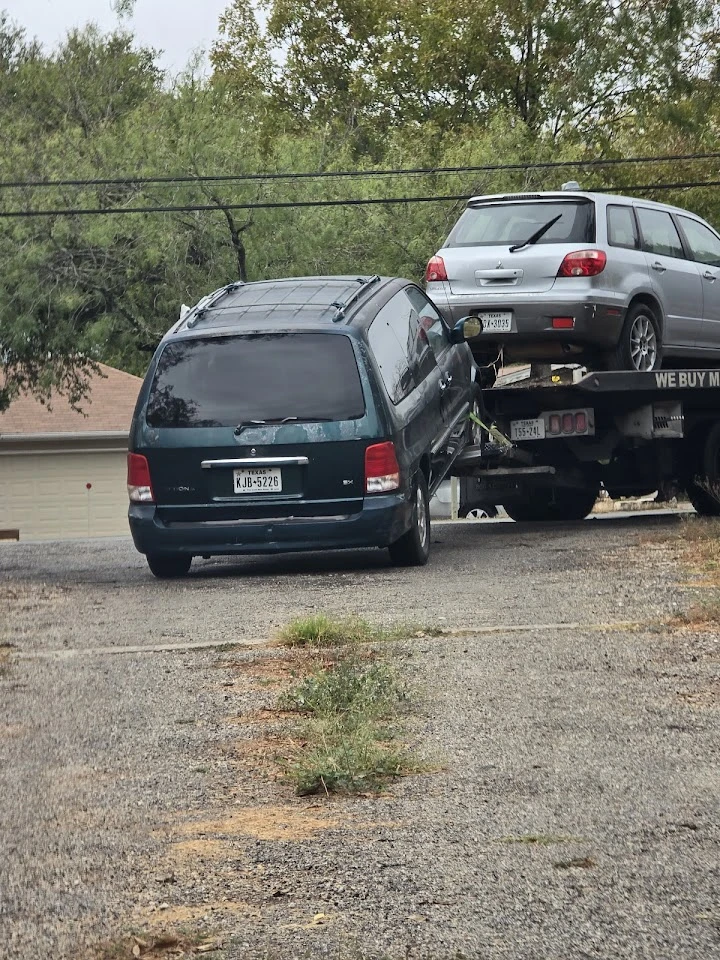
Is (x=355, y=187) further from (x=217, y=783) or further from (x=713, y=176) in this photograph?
(x=217, y=783)

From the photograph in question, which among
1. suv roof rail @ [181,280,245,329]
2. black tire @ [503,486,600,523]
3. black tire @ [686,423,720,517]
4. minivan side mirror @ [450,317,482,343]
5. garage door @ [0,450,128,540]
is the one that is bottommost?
garage door @ [0,450,128,540]

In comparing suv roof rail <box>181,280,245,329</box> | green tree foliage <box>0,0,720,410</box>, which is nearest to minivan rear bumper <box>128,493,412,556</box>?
suv roof rail <box>181,280,245,329</box>

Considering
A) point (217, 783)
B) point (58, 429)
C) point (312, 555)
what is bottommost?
point (58, 429)

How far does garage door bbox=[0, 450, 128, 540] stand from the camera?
120ft

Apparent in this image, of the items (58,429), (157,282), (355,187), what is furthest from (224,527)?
(58,429)

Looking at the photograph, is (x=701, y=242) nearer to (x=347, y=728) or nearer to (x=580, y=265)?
(x=580, y=265)

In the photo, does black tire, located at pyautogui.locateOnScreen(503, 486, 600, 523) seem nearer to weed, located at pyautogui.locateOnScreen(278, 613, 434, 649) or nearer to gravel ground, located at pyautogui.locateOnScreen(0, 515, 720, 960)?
gravel ground, located at pyautogui.locateOnScreen(0, 515, 720, 960)

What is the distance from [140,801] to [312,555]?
27.2 ft

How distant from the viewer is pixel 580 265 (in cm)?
1277

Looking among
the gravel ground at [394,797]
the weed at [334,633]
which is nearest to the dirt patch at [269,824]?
the gravel ground at [394,797]

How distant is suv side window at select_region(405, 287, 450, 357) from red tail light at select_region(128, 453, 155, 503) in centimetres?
248

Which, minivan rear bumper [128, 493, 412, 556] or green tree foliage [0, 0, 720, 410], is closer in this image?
minivan rear bumper [128, 493, 412, 556]

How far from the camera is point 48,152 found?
32.6m

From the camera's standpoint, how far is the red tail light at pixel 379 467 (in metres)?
11.0
